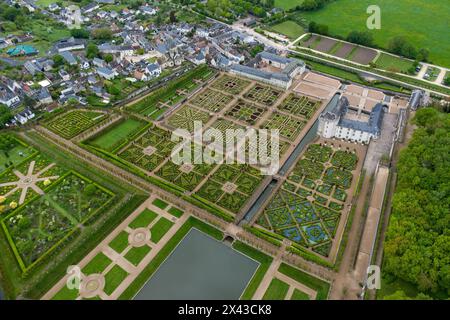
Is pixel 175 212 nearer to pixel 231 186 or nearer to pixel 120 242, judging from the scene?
pixel 120 242

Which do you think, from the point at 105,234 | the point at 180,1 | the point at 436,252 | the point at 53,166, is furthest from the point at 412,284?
the point at 180,1

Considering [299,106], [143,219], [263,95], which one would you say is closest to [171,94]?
[263,95]

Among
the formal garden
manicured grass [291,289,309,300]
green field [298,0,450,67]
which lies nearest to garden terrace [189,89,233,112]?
the formal garden

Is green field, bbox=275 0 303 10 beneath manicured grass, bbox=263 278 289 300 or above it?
above

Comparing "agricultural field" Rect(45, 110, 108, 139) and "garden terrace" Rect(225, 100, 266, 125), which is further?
"garden terrace" Rect(225, 100, 266, 125)

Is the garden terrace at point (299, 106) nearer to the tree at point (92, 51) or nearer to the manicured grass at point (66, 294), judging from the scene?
the tree at point (92, 51)

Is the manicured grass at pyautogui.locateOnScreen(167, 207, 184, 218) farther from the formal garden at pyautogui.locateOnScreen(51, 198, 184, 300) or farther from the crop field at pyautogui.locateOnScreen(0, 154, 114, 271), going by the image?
the crop field at pyautogui.locateOnScreen(0, 154, 114, 271)

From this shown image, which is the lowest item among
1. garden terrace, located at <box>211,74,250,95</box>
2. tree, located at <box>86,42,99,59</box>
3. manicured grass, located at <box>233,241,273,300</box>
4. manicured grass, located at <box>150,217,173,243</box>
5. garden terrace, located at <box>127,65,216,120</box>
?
manicured grass, located at <box>233,241,273,300</box>
